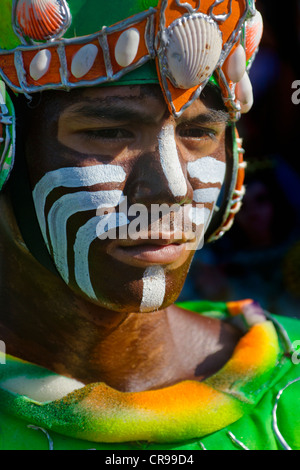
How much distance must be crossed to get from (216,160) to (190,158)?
143 mm

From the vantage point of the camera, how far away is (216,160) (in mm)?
2389

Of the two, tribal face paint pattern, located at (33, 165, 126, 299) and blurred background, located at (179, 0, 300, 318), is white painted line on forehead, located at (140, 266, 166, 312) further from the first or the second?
blurred background, located at (179, 0, 300, 318)

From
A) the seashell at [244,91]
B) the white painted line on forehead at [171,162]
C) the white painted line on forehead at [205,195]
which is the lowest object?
the white painted line on forehead at [205,195]

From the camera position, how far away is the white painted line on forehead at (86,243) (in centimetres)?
215

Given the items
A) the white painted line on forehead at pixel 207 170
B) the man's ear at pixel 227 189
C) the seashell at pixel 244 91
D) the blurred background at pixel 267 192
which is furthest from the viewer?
the blurred background at pixel 267 192

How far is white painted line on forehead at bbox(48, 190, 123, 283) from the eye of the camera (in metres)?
2.15

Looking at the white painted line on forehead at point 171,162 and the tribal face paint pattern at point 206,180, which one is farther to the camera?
the tribal face paint pattern at point 206,180

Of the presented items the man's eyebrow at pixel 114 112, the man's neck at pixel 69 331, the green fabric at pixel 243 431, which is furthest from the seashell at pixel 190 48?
the green fabric at pixel 243 431

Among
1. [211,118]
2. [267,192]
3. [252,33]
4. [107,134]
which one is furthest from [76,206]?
[267,192]

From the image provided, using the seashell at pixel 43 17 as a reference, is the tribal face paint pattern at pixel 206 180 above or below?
below

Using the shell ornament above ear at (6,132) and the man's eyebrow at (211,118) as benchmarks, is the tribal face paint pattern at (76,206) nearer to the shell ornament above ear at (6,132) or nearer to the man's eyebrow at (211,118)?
the shell ornament above ear at (6,132)
